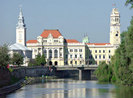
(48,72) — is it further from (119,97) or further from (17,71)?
(119,97)

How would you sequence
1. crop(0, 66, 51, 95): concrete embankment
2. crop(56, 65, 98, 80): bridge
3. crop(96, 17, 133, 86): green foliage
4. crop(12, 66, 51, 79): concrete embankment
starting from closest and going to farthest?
crop(96, 17, 133, 86): green foliage
crop(0, 66, 51, 95): concrete embankment
crop(12, 66, 51, 79): concrete embankment
crop(56, 65, 98, 80): bridge

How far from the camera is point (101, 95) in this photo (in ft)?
254

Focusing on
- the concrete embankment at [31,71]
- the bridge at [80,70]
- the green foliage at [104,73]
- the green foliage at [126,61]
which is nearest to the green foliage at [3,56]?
the concrete embankment at [31,71]

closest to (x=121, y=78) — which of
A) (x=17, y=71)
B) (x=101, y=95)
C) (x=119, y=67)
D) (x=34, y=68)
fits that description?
(x=119, y=67)

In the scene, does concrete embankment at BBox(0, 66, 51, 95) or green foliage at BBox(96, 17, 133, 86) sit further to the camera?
concrete embankment at BBox(0, 66, 51, 95)

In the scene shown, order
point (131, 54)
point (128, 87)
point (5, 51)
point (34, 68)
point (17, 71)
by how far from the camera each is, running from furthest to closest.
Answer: point (34, 68)
point (17, 71)
point (5, 51)
point (128, 87)
point (131, 54)

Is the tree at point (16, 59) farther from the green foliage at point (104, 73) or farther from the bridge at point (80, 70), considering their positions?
the green foliage at point (104, 73)

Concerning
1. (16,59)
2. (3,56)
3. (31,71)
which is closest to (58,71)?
(31,71)

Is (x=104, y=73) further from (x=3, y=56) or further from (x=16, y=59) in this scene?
(x=16, y=59)

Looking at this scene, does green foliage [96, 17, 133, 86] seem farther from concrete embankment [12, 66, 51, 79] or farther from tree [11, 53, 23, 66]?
tree [11, 53, 23, 66]

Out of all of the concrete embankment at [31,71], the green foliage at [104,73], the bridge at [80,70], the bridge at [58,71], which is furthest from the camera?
the bridge at [80,70]

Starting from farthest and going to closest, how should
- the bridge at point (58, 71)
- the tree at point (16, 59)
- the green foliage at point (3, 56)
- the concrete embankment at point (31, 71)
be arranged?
the bridge at point (58, 71) → the tree at point (16, 59) → the concrete embankment at point (31, 71) → the green foliage at point (3, 56)

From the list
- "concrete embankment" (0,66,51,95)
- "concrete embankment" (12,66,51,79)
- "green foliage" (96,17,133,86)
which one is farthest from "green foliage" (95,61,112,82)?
"concrete embankment" (12,66,51,79)

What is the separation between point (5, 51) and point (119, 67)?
23.1 m
